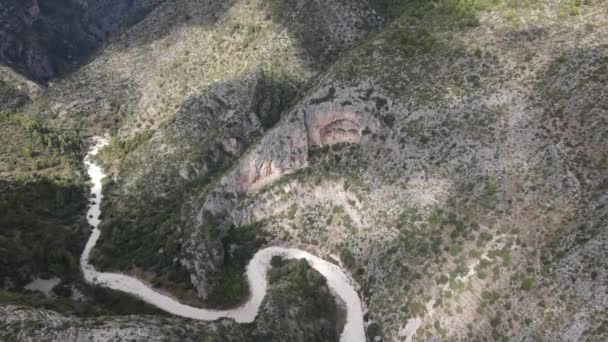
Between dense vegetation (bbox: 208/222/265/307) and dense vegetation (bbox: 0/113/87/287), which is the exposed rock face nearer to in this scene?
dense vegetation (bbox: 208/222/265/307)

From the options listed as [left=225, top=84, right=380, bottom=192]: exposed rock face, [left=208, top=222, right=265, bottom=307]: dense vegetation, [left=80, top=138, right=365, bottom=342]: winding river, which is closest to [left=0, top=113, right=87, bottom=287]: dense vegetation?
[left=80, top=138, right=365, bottom=342]: winding river

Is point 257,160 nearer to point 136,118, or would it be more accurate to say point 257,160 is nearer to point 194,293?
point 194,293

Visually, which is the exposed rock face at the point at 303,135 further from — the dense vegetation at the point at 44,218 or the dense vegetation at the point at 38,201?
the dense vegetation at the point at 38,201

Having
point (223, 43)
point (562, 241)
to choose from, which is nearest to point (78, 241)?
point (223, 43)

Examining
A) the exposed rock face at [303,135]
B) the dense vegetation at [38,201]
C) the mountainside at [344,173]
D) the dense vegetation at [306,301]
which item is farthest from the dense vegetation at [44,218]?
the exposed rock face at [303,135]

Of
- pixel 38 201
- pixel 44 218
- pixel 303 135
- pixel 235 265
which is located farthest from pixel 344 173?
pixel 38 201

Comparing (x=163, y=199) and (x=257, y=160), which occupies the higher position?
(x=257, y=160)
